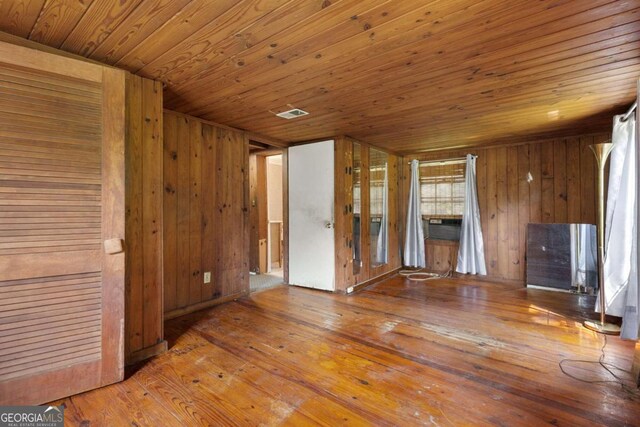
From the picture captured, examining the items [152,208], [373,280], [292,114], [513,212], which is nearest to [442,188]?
[513,212]

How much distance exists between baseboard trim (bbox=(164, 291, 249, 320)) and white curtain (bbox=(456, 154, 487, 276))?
3417 millimetres

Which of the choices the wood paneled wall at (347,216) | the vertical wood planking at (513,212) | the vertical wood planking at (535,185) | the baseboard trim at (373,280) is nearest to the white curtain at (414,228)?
the baseboard trim at (373,280)

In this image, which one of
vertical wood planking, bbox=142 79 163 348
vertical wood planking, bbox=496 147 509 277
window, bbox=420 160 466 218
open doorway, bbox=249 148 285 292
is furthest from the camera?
open doorway, bbox=249 148 285 292

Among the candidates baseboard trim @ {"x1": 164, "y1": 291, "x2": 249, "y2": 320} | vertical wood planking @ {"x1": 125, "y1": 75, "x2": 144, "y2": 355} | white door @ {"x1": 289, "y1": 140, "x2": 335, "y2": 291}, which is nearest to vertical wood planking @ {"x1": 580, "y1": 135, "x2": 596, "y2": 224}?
white door @ {"x1": 289, "y1": 140, "x2": 335, "y2": 291}

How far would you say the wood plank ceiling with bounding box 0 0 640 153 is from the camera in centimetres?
146

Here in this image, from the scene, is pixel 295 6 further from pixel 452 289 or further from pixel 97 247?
pixel 452 289

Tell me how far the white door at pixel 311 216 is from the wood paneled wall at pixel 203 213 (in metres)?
0.80

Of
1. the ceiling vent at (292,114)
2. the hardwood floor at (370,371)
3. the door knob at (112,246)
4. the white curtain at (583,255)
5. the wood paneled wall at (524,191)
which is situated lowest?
the hardwood floor at (370,371)

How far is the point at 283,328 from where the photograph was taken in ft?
9.00

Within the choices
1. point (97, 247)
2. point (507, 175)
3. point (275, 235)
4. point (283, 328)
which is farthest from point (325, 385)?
point (507, 175)

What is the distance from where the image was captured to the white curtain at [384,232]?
4637 mm

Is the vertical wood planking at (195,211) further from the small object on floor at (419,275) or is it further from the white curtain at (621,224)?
the white curtain at (621,224)

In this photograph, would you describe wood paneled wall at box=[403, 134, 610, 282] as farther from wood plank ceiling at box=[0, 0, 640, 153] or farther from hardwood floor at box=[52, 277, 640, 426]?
hardwood floor at box=[52, 277, 640, 426]

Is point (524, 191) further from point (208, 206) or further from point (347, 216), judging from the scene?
point (208, 206)
